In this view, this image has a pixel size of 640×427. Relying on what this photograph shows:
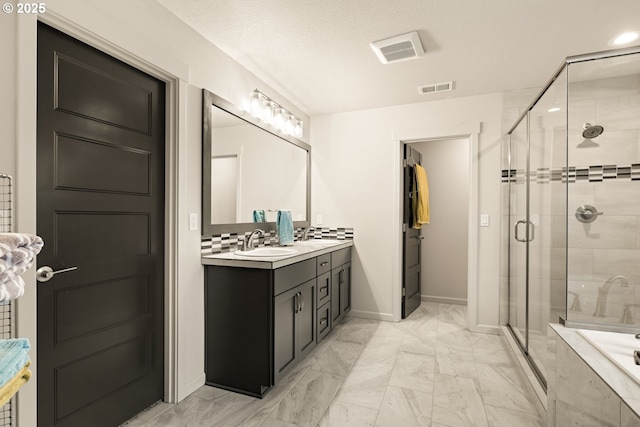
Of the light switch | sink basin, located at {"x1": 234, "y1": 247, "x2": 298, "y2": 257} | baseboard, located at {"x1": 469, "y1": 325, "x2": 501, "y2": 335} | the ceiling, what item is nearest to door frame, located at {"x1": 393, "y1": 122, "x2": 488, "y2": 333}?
baseboard, located at {"x1": 469, "y1": 325, "x2": 501, "y2": 335}

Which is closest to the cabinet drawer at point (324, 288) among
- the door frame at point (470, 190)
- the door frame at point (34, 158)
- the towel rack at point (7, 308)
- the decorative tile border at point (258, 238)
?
the decorative tile border at point (258, 238)

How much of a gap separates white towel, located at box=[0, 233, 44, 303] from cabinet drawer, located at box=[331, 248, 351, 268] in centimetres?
245

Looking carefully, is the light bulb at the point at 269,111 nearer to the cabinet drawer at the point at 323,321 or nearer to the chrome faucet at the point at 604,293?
the cabinet drawer at the point at 323,321

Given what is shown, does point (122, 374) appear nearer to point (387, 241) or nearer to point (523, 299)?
point (387, 241)

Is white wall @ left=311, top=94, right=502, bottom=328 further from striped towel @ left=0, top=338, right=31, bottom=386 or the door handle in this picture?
striped towel @ left=0, top=338, right=31, bottom=386

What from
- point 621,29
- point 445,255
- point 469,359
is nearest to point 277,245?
point 469,359

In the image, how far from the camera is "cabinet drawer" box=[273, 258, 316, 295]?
2.05 meters

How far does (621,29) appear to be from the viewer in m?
2.10

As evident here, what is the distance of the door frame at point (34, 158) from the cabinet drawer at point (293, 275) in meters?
0.61

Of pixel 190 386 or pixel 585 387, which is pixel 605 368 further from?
pixel 190 386

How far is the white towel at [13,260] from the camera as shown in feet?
2.30

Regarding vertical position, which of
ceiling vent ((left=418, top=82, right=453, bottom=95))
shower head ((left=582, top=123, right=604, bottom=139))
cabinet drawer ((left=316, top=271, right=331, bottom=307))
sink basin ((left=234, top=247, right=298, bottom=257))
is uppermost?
ceiling vent ((left=418, top=82, right=453, bottom=95))

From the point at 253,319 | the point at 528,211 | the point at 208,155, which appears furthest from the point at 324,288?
the point at 528,211

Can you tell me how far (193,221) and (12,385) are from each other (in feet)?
4.59
